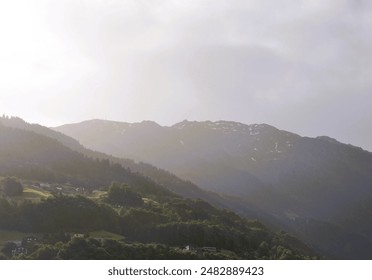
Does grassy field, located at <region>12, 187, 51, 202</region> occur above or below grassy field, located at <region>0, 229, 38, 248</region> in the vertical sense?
above

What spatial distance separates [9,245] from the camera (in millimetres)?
69188

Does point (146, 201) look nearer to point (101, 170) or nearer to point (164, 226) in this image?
point (164, 226)

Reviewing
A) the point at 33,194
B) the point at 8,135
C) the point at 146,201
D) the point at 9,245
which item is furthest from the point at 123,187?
the point at 8,135

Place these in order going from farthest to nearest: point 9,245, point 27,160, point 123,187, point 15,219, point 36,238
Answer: point 27,160, point 123,187, point 15,219, point 36,238, point 9,245

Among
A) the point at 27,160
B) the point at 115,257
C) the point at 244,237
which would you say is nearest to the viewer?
the point at 115,257

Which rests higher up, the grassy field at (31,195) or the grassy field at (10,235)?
the grassy field at (31,195)

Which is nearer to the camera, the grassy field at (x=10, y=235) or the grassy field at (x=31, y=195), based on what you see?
the grassy field at (x=10, y=235)

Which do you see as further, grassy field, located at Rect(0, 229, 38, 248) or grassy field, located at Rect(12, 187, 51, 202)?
grassy field, located at Rect(12, 187, 51, 202)

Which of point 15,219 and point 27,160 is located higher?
point 27,160

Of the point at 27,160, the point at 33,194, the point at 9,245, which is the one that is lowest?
the point at 9,245

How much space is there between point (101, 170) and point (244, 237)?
9267 cm

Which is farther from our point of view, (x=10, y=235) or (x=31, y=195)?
(x=31, y=195)

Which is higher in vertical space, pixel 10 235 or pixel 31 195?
pixel 31 195

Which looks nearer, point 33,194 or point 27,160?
point 33,194
